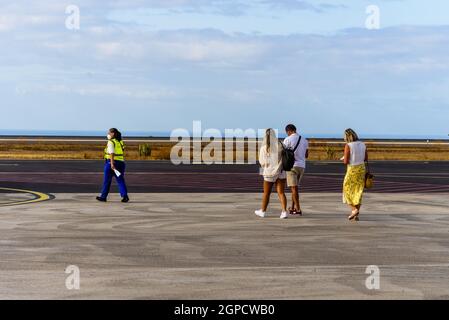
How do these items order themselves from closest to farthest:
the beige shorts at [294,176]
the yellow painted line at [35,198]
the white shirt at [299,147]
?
the white shirt at [299,147]
the beige shorts at [294,176]
the yellow painted line at [35,198]

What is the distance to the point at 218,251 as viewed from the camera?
39.2 feet

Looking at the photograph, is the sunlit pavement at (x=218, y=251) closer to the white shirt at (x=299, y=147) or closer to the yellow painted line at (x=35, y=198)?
the yellow painted line at (x=35, y=198)

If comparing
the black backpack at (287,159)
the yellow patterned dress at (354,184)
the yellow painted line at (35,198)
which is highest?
the black backpack at (287,159)

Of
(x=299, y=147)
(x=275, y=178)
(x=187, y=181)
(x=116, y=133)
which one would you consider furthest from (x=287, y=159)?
(x=187, y=181)

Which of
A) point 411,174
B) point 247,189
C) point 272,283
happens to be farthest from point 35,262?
point 411,174

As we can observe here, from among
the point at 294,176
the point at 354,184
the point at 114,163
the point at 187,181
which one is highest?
the point at 114,163

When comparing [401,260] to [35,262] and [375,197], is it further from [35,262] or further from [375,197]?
[375,197]

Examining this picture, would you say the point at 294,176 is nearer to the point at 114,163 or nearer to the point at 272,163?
the point at 272,163

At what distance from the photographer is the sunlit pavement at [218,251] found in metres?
9.05

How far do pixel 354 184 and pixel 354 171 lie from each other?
0.87 feet

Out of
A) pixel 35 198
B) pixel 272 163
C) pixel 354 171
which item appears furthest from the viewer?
pixel 35 198

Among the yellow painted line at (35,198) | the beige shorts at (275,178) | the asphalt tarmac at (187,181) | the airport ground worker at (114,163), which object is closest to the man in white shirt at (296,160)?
the beige shorts at (275,178)

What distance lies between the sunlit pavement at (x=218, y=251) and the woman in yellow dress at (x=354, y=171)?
52 cm

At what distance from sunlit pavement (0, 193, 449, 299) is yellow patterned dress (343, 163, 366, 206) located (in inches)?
20.5
